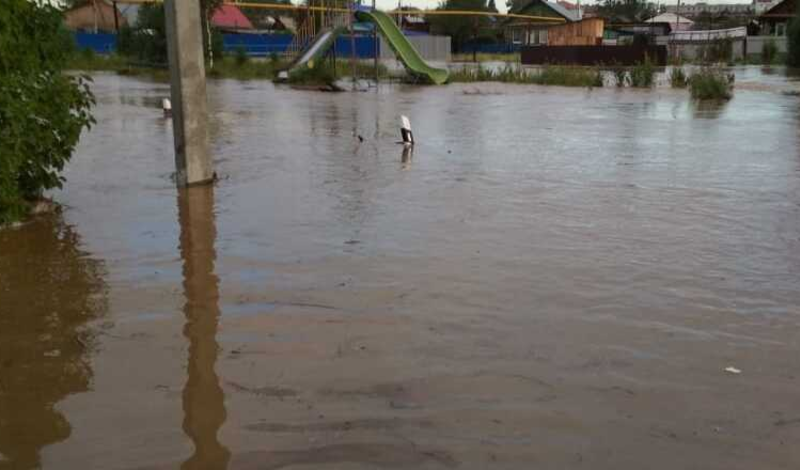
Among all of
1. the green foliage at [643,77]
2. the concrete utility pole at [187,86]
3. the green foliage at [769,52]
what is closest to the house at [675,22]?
the green foliage at [769,52]

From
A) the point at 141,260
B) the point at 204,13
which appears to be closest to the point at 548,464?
the point at 141,260

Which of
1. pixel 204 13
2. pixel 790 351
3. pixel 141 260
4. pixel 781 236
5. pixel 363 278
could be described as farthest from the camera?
pixel 204 13

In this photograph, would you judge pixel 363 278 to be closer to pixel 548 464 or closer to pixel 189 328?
pixel 189 328

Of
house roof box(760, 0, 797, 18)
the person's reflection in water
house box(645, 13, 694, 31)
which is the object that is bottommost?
the person's reflection in water

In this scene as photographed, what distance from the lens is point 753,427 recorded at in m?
3.59

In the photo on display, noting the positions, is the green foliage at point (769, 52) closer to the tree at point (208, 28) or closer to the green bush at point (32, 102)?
the tree at point (208, 28)

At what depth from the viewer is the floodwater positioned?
3.45 metres

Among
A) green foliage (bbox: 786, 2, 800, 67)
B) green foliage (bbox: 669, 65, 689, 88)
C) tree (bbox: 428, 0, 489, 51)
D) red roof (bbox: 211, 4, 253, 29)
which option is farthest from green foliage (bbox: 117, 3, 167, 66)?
tree (bbox: 428, 0, 489, 51)

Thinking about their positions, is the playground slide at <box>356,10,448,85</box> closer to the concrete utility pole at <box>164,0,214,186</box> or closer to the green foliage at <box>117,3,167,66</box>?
the green foliage at <box>117,3,167,66</box>

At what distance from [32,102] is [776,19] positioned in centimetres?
6735

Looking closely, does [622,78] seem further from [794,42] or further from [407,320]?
[407,320]

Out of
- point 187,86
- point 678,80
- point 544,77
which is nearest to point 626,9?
point 544,77

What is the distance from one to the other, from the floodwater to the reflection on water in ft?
0.06

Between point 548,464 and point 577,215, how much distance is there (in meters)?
4.76
